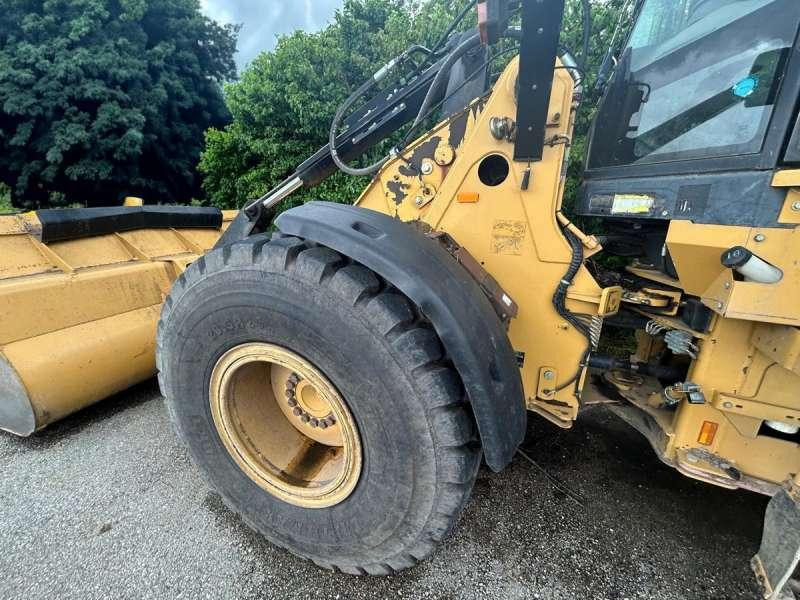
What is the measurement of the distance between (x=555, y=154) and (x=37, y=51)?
49.0 feet

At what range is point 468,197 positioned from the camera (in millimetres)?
Answer: 1806

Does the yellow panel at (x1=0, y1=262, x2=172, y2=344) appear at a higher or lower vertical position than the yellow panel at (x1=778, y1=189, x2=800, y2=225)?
lower

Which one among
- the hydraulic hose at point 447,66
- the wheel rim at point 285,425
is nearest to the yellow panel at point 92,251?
the wheel rim at point 285,425

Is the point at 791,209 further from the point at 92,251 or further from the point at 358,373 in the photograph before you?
the point at 92,251

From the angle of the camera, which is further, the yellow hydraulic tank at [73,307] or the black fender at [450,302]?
the yellow hydraulic tank at [73,307]

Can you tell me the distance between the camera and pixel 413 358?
4.19 ft

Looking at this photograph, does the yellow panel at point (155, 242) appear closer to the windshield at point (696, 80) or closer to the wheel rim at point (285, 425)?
the wheel rim at point (285, 425)

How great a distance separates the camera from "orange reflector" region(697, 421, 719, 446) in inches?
67.7

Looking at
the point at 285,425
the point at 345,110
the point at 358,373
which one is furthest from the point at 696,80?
the point at 285,425

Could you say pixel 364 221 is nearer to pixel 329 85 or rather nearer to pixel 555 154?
pixel 555 154

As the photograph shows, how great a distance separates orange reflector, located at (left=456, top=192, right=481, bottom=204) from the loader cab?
1.95 ft

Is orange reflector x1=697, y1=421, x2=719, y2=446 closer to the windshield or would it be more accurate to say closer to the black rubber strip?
the windshield

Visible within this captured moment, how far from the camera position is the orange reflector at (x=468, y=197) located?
1790 mm

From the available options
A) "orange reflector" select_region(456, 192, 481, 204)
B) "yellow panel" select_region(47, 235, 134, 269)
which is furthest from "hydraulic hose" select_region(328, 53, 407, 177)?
"yellow panel" select_region(47, 235, 134, 269)
